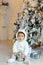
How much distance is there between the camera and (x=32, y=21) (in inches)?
163

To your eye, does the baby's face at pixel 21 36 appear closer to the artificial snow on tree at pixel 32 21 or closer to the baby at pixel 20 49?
the baby at pixel 20 49

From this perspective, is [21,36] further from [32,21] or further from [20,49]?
[32,21]

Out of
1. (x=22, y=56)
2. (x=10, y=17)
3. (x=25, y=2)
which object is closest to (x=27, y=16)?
(x=25, y=2)

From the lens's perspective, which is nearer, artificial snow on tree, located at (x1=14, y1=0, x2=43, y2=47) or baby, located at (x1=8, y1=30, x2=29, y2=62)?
baby, located at (x1=8, y1=30, x2=29, y2=62)

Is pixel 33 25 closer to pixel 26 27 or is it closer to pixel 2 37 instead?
pixel 26 27

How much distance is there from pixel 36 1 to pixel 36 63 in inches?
63.1

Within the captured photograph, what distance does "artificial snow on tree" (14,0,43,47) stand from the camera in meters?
4.15

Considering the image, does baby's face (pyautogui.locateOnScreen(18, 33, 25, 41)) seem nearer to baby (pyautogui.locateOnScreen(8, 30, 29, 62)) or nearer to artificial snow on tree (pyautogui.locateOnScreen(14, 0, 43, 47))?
baby (pyautogui.locateOnScreen(8, 30, 29, 62))

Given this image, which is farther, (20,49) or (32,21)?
(32,21)

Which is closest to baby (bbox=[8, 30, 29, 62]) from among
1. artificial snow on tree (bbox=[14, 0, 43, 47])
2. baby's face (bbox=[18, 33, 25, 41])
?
baby's face (bbox=[18, 33, 25, 41])

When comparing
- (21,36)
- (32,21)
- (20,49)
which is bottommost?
(20,49)

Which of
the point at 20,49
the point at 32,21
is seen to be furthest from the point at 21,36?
the point at 32,21

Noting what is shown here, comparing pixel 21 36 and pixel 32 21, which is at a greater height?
pixel 32 21

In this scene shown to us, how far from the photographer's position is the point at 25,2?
4391 millimetres
